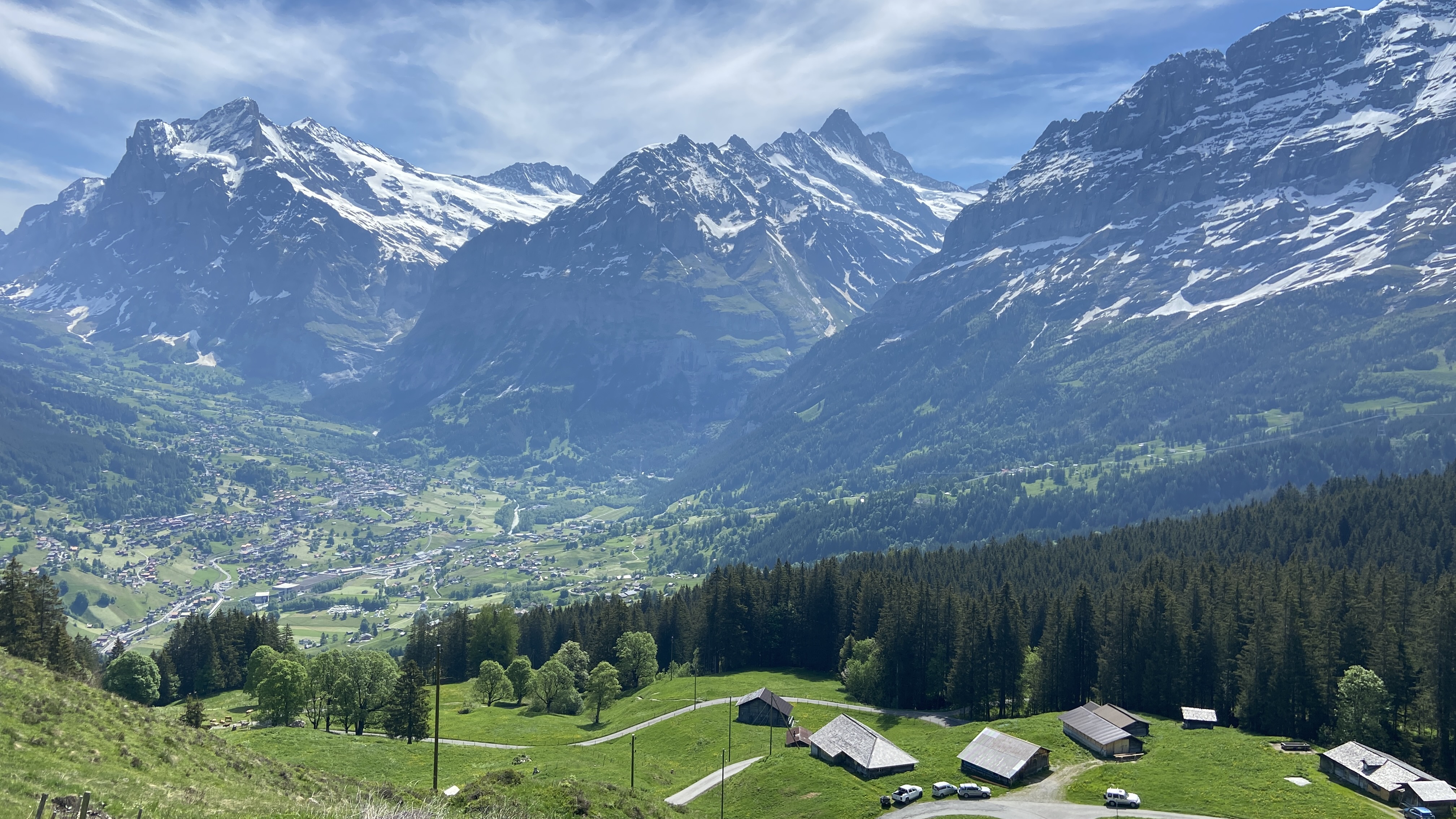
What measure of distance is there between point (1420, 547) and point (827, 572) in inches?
3633

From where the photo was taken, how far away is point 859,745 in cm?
9281

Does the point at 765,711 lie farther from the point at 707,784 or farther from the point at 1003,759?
the point at 1003,759

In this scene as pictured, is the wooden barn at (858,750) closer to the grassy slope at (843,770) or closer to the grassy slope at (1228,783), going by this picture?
the grassy slope at (843,770)

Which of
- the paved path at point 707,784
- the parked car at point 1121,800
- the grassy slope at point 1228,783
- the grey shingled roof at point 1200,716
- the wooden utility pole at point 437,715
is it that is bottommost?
the paved path at point 707,784

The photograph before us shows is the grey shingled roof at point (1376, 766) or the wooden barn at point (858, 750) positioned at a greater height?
the grey shingled roof at point (1376, 766)

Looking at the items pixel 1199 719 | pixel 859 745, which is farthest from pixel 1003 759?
pixel 1199 719

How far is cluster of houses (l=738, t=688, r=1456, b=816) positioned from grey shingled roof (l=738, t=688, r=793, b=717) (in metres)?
3.10

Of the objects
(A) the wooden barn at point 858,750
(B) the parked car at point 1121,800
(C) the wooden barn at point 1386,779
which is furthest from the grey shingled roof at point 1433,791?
(A) the wooden barn at point 858,750

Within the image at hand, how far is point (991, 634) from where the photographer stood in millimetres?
116125

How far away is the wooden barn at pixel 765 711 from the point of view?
109688mm

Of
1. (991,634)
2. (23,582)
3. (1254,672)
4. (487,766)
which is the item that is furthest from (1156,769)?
(23,582)

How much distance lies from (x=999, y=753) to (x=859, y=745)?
13768 mm

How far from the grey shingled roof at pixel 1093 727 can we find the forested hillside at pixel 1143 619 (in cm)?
1722

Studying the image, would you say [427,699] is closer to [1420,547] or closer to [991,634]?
[991,634]
